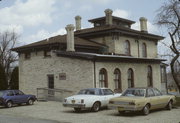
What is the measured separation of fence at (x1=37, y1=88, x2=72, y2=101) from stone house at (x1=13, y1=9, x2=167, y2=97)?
18.0 inches

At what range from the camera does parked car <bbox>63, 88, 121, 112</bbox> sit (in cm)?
1738

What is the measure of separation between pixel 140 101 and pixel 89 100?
11.1 ft

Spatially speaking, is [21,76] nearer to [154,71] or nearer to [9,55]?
[154,71]

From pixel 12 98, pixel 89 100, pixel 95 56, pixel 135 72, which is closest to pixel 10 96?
pixel 12 98

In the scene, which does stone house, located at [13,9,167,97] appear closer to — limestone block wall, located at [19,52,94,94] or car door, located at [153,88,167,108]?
limestone block wall, located at [19,52,94,94]

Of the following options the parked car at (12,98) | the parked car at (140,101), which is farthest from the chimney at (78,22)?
the parked car at (140,101)

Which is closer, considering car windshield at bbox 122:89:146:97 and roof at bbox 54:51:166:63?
car windshield at bbox 122:89:146:97

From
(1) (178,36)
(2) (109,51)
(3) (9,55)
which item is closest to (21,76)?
(2) (109,51)

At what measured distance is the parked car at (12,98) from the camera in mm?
21828

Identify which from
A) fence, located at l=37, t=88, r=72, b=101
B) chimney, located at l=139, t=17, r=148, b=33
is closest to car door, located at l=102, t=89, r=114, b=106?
fence, located at l=37, t=88, r=72, b=101

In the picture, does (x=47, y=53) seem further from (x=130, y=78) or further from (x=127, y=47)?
(x=127, y=47)

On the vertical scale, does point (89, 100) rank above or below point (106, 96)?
below

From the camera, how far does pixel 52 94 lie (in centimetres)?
2766

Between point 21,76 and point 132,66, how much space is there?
39.3ft
